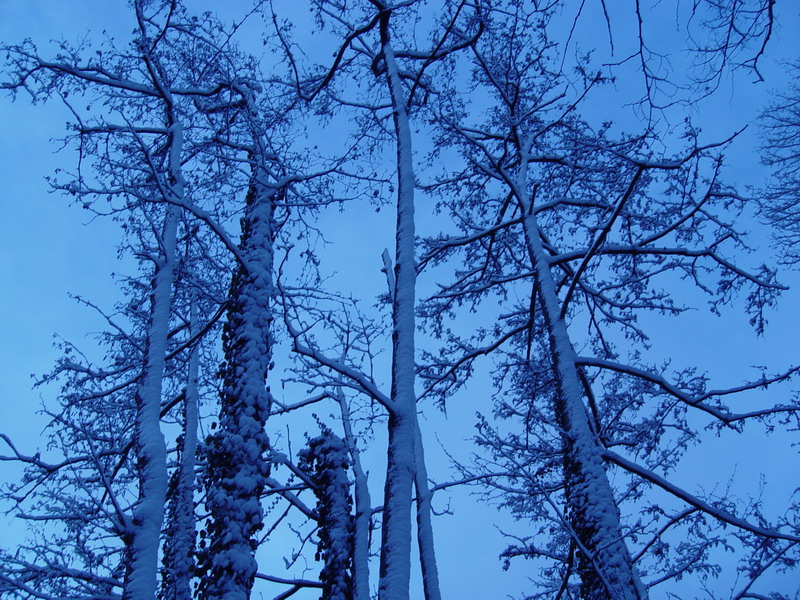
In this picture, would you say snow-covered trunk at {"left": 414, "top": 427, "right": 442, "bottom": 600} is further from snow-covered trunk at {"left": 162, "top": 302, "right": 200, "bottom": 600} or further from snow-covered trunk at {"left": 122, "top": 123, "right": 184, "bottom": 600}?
snow-covered trunk at {"left": 122, "top": 123, "right": 184, "bottom": 600}

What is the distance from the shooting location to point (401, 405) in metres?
5.04

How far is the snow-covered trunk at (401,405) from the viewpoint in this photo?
435 centimetres

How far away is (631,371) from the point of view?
689 centimetres

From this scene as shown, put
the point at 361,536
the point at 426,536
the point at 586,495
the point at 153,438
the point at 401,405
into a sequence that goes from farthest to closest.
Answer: the point at 426,536 < the point at 361,536 < the point at 153,438 < the point at 586,495 < the point at 401,405

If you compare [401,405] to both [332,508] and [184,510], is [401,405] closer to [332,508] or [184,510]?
[332,508]

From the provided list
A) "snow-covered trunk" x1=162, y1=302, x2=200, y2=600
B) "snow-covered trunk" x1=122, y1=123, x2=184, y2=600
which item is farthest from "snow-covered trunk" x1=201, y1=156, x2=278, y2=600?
"snow-covered trunk" x1=162, y1=302, x2=200, y2=600

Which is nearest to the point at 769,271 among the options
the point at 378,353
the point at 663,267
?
the point at 663,267

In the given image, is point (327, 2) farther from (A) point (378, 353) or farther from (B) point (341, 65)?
(A) point (378, 353)

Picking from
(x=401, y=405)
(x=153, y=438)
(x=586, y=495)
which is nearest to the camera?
(x=401, y=405)

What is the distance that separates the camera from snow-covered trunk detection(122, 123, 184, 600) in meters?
5.57

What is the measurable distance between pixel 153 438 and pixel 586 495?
14.9ft

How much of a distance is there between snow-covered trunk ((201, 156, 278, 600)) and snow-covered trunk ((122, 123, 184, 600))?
21.1 inches

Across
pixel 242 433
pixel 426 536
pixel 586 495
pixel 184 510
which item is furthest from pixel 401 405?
pixel 184 510

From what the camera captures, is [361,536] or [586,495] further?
[361,536]
